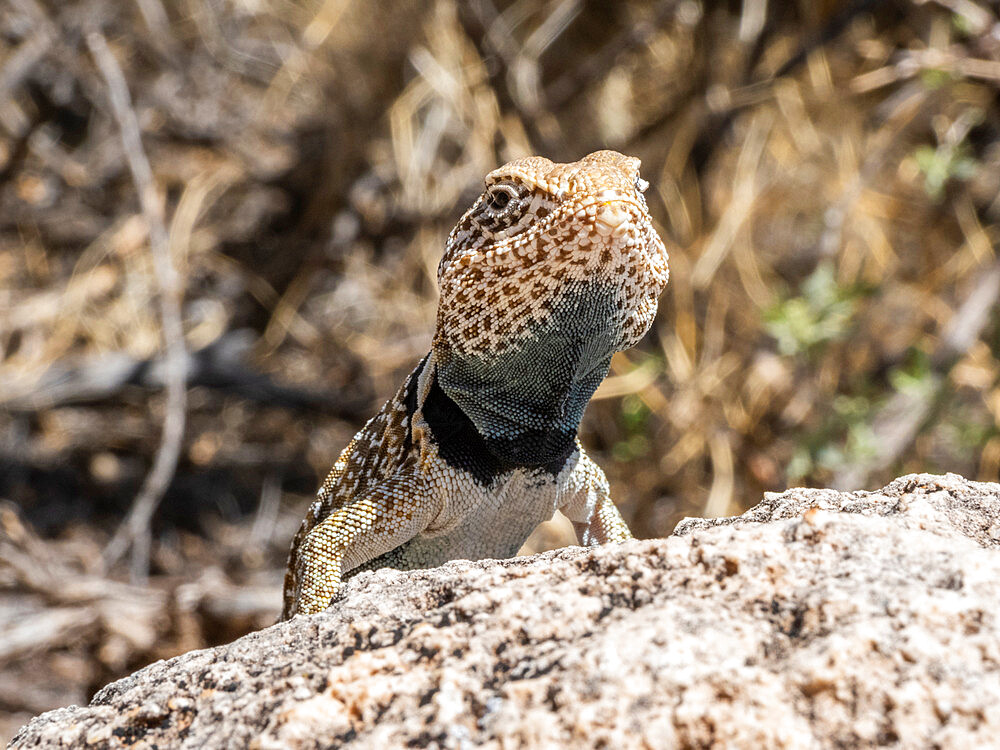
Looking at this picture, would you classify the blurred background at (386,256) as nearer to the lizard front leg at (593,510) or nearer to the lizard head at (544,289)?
the lizard front leg at (593,510)

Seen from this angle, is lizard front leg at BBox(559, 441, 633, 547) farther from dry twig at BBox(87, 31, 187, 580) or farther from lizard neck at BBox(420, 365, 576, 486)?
dry twig at BBox(87, 31, 187, 580)

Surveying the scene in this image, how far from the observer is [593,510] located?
3.38 metres

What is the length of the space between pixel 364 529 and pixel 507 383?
1.97 ft

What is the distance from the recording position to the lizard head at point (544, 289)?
2.51 m

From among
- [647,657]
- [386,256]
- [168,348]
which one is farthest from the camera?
[386,256]

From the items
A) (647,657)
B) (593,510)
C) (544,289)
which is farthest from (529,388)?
(647,657)

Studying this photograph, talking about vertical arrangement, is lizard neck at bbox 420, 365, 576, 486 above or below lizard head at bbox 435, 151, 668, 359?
below

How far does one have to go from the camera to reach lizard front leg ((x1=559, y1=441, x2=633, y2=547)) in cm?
328

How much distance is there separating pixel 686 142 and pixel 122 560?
15.6 feet

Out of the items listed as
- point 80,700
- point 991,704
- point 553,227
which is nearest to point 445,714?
point 991,704

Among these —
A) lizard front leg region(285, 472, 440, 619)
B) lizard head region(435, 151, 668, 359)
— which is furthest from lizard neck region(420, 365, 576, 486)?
lizard head region(435, 151, 668, 359)

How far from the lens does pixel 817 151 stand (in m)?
7.01

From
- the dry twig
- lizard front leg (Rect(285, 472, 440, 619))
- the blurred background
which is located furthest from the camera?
the blurred background

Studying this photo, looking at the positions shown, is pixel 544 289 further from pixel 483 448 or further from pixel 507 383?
pixel 483 448
